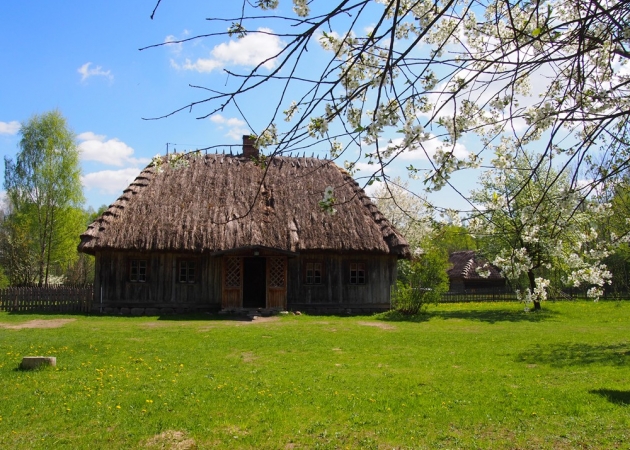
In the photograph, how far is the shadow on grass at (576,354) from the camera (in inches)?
425

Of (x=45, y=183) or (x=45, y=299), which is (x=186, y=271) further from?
(x=45, y=183)

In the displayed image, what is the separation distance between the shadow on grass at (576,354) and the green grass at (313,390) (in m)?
0.04

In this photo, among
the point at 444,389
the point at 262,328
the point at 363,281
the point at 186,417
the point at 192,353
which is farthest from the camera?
the point at 363,281

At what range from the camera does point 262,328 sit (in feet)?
53.1

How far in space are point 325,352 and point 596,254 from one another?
6304 millimetres

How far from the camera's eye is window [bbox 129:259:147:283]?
835 inches

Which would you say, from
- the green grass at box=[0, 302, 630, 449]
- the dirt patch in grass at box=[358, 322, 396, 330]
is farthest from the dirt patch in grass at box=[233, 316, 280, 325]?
the green grass at box=[0, 302, 630, 449]

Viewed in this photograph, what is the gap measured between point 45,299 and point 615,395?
1986 cm

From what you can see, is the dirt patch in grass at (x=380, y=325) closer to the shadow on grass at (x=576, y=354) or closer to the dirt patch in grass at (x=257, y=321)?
the dirt patch in grass at (x=257, y=321)

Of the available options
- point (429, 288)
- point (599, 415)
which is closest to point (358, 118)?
point (599, 415)

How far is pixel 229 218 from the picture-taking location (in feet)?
72.4

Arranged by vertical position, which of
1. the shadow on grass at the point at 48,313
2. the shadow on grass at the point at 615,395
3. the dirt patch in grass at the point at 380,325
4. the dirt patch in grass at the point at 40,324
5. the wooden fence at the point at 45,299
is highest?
the wooden fence at the point at 45,299

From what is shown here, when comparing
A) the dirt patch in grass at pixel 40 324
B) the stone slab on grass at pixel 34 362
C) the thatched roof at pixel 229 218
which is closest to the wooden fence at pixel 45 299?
the thatched roof at pixel 229 218

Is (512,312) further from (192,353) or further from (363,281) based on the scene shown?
(192,353)
